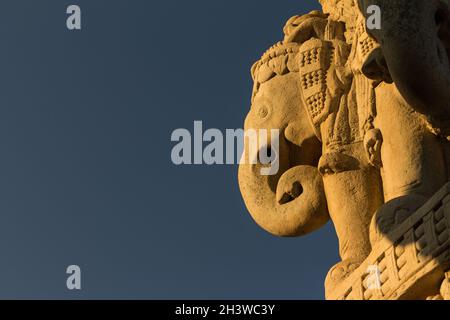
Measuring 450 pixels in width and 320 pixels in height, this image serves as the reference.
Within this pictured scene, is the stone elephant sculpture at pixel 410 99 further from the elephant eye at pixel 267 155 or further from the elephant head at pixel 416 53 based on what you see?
the elephant eye at pixel 267 155

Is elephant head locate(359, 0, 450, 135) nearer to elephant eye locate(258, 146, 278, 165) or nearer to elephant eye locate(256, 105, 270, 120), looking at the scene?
elephant eye locate(258, 146, 278, 165)

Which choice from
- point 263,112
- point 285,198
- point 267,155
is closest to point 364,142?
point 285,198

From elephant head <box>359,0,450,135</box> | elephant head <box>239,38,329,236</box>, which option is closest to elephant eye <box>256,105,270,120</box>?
elephant head <box>239,38,329,236</box>

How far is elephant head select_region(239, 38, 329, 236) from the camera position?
10711 mm

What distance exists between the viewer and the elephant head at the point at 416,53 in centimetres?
880

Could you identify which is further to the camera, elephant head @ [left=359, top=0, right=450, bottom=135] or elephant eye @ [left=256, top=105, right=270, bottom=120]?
elephant eye @ [left=256, top=105, right=270, bottom=120]

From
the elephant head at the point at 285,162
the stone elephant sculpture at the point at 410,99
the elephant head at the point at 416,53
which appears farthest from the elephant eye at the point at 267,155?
the elephant head at the point at 416,53

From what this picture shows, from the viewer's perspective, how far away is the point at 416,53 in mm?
8797

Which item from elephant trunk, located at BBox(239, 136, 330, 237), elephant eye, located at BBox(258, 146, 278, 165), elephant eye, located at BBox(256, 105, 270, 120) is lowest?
elephant trunk, located at BBox(239, 136, 330, 237)

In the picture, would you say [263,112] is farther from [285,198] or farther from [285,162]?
[285,198]

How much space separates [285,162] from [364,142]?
3.60 ft

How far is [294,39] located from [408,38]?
2.50m
